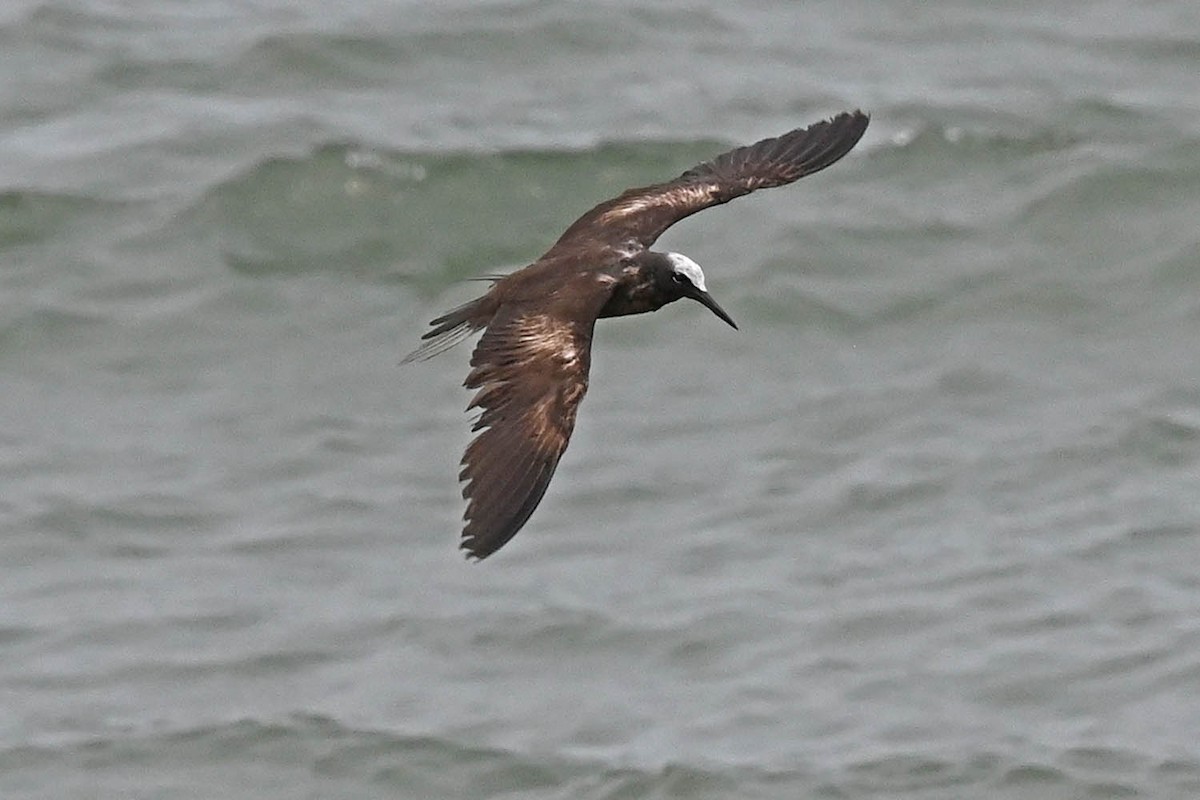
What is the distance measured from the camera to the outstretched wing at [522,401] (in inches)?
272

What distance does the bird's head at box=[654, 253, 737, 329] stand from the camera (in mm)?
8000

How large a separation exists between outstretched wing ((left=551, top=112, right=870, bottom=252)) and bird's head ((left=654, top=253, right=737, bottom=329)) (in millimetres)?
496

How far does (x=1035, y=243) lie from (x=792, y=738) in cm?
449

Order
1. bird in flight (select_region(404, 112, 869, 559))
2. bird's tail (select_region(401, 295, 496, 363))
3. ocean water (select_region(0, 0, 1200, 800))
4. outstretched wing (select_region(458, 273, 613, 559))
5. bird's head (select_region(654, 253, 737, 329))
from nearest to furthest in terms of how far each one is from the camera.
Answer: outstretched wing (select_region(458, 273, 613, 559)) < bird in flight (select_region(404, 112, 869, 559)) < bird's tail (select_region(401, 295, 496, 363)) < bird's head (select_region(654, 253, 737, 329)) < ocean water (select_region(0, 0, 1200, 800))

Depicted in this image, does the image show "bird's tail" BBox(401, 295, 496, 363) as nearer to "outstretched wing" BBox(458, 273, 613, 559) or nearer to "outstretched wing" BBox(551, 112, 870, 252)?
"outstretched wing" BBox(458, 273, 613, 559)

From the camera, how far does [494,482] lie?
276 inches

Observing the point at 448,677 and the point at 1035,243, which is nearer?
the point at 448,677

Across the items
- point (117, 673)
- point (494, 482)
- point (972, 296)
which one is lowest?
point (117, 673)

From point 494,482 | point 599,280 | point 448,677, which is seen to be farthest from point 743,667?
point 494,482

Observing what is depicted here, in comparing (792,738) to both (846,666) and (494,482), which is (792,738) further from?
(494,482)

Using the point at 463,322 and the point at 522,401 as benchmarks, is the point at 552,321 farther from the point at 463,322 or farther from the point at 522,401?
the point at 463,322

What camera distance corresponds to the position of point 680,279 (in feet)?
26.3

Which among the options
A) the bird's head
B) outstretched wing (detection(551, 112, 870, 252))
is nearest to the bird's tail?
the bird's head

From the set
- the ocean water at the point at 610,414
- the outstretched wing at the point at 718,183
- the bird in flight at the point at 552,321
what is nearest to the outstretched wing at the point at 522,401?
the bird in flight at the point at 552,321
